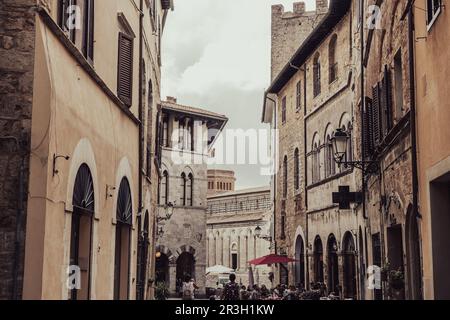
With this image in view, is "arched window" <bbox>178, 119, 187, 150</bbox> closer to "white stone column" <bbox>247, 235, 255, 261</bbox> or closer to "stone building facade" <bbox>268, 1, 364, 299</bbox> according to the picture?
"stone building facade" <bbox>268, 1, 364, 299</bbox>

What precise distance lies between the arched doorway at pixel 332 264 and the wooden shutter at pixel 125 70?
9.79 meters

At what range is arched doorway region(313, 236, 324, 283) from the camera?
22209 millimetres

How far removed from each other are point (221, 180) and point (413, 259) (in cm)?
9382

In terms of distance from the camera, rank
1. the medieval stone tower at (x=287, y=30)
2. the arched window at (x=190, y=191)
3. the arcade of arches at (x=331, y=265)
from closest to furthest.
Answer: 1. the arcade of arches at (x=331, y=265)
2. the medieval stone tower at (x=287, y=30)
3. the arched window at (x=190, y=191)

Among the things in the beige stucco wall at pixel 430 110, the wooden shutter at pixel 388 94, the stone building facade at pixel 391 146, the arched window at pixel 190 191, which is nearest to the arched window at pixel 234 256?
the arched window at pixel 190 191

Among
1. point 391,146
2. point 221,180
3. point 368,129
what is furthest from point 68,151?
point 221,180

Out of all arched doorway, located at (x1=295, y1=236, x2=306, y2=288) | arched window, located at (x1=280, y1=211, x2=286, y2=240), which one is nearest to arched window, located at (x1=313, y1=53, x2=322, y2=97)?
arched doorway, located at (x1=295, y1=236, x2=306, y2=288)

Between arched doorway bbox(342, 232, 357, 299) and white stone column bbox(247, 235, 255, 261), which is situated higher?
white stone column bbox(247, 235, 255, 261)

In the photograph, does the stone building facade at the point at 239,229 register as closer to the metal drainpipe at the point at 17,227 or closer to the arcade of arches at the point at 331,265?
the arcade of arches at the point at 331,265

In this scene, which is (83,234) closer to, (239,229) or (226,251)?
(239,229)

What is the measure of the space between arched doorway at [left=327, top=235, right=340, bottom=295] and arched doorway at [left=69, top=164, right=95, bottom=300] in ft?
39.2

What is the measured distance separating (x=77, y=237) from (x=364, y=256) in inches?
341

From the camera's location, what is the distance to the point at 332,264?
68.7 feet

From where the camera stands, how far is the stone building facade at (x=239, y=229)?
5928 cm
